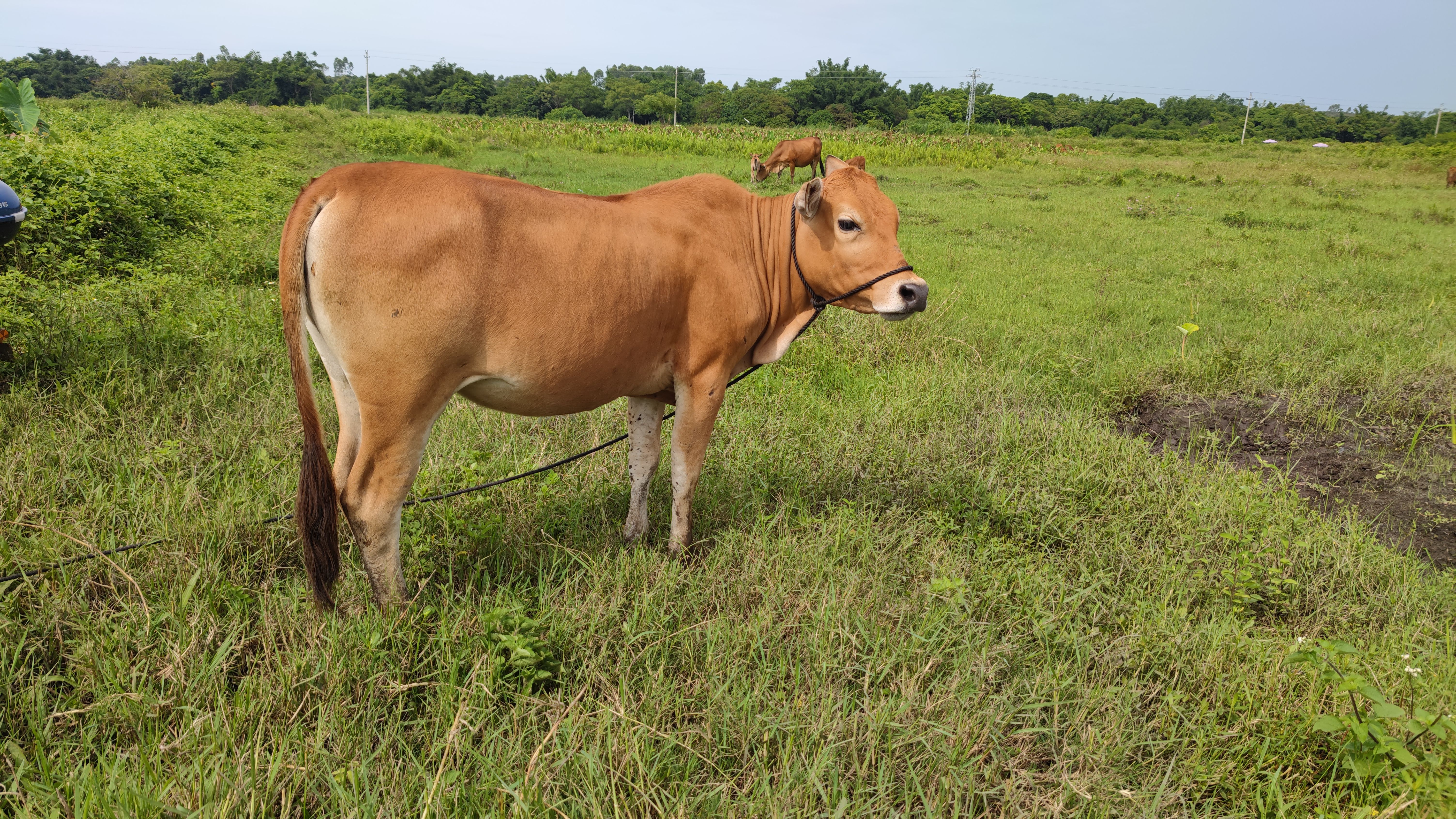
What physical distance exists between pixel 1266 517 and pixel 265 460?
194 inches

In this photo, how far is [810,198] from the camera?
3.34m

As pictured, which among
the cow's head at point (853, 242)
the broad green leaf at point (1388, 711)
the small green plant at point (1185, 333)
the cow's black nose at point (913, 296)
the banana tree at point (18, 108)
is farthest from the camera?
the banana tree at point (18, 108)

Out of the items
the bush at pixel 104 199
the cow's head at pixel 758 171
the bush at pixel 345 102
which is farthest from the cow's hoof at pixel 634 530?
the bush at pixel 345 102

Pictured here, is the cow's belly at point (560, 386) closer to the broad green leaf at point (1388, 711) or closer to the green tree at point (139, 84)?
the broad green leaf at point (1388, 711)

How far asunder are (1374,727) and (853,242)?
2443 mm

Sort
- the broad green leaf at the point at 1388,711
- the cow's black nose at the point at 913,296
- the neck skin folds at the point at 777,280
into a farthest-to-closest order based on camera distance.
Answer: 1. the neck skin folds at the point at 777,280
2. the cow's black nose at the point at 913,296
3. the broad green leaf at the point at 1388,711

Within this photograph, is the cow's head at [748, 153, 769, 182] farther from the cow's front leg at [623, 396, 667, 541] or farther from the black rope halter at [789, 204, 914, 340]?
the cow's front leg at [623, 396, 667, 541]

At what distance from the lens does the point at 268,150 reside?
1875 centimetres

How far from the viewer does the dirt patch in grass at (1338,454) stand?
4316mm

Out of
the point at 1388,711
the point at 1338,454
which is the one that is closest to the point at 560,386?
the point at 1388,711

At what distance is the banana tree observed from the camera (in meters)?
8.48

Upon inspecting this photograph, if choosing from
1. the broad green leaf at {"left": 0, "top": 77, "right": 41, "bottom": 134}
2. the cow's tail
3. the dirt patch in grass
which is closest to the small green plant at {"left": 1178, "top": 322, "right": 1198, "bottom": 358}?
the dirt patch in grass

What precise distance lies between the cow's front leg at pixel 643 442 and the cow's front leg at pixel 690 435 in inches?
4.8

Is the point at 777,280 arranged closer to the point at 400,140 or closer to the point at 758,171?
the point at 758,171
